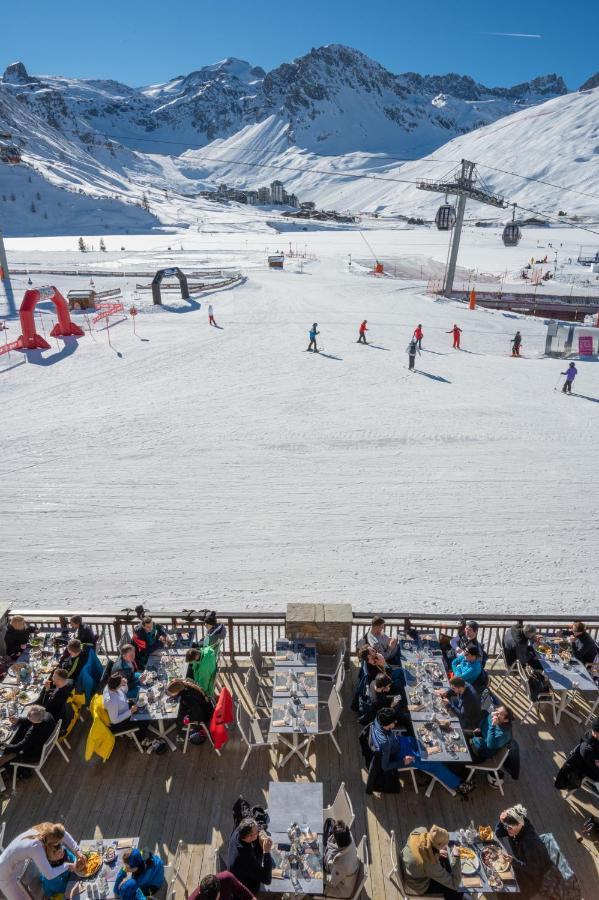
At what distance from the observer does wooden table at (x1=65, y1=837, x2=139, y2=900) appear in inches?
188

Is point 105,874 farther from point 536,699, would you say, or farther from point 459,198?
point 459,198

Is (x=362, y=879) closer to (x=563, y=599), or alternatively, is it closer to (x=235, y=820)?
(x=235, y=820)

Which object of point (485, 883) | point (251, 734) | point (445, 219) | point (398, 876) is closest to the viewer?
point (485, 883)

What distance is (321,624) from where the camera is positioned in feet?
24.6

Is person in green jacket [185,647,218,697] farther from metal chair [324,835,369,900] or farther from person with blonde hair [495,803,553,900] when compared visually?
person with blonde hair [495,803,553,900]

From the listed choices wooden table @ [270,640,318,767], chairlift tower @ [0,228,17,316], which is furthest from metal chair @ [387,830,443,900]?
chairlift tower @ [0,228,17,316]

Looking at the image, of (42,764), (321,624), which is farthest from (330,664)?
(42,764)

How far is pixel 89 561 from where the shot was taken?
1057 centimetres

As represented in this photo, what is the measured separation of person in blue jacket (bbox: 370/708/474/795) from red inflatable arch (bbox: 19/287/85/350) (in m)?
22.5

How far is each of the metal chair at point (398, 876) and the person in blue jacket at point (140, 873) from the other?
212 centimetres

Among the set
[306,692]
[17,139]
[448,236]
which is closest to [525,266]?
[448,236]

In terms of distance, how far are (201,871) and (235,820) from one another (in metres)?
0.55

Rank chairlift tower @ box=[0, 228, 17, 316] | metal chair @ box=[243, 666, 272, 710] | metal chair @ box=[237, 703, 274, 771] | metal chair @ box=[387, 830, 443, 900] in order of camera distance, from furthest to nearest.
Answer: chairlift tower @ box=[0, 228, 17, 316], metal chair @ box=[243, 666, 272, 710], metal chair @ box=[237, 703, 274, 771], metal chair @ box=[387, 830, 443, 900]

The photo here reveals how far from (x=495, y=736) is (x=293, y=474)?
27.6 feet
